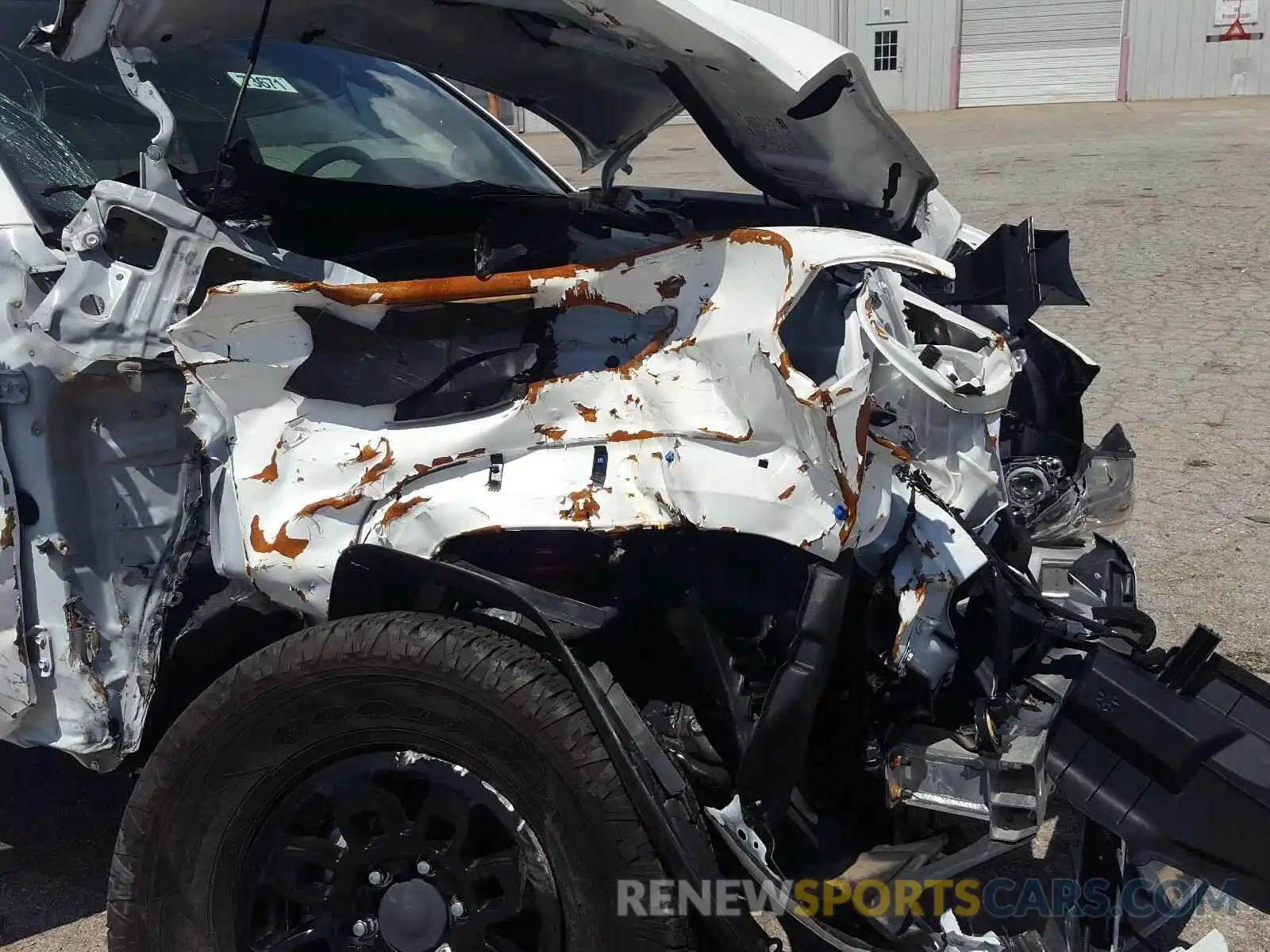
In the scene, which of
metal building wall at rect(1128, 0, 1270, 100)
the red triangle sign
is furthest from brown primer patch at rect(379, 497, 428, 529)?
the red triangle sign

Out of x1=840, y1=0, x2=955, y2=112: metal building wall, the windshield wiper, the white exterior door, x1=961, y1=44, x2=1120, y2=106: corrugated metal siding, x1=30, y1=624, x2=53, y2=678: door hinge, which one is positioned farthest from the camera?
the white exterior door

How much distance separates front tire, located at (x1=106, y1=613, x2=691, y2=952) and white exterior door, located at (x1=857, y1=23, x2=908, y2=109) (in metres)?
25.3

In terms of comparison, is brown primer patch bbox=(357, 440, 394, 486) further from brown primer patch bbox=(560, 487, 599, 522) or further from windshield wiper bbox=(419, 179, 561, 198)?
windshield wiper bbox=(419, 179, 561, 198)

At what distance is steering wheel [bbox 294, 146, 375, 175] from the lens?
3.54 m

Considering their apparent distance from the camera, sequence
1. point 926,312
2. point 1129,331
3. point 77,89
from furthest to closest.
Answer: point 1129,331 → point 77,89 → point 926,312

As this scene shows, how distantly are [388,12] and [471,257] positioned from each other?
65 cm

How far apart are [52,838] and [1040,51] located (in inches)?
1014

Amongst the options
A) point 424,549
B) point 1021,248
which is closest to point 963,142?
point 1021,248

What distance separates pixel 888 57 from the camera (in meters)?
25.6

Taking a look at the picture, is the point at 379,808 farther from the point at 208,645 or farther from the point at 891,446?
the point at 891,446

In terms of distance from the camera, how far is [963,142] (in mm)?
18594

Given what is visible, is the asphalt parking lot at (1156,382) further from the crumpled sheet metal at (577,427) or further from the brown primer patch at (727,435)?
the brown primer patch at (727,435)

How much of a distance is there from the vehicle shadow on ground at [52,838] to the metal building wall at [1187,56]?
1011 inches

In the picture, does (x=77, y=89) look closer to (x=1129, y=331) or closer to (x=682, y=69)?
(x=682, y=69)
